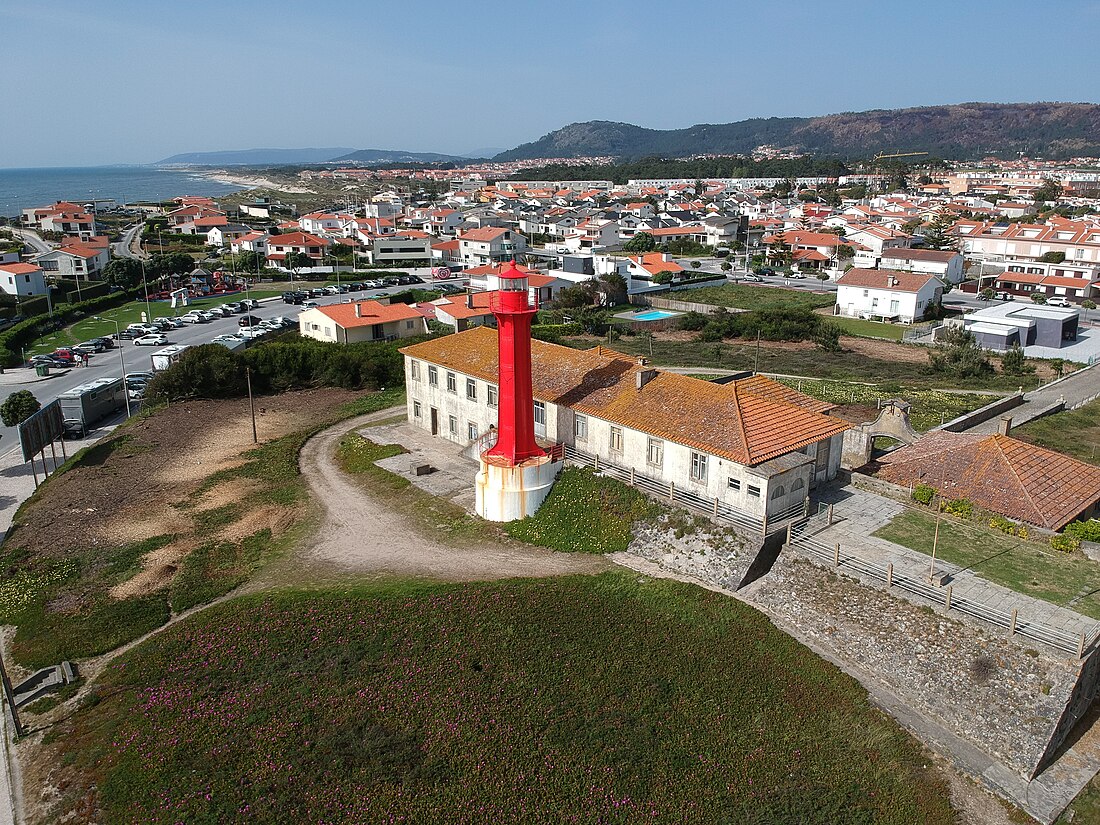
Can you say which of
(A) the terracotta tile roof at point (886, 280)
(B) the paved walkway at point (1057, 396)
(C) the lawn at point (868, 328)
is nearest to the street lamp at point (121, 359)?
(B) the paved walkway at point (1057, 396)

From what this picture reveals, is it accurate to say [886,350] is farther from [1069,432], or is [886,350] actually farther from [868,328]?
[1069,432]

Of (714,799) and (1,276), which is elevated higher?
(1,276)

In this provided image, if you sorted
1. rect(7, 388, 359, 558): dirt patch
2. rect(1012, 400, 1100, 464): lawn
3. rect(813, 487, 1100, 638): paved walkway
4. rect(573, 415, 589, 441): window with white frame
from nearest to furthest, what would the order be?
rect(813, 487, 1100, 638): paved walkway < rect(7, 388, 359, 558): dirt patch < rect(573, 415, 589, 441): window with white frame < rect(1012, 400, 1100, 464): lawn

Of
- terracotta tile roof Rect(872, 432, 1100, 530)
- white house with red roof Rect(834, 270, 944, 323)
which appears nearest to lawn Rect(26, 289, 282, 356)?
white house with red roof Rect(834, 270, 944, 323)

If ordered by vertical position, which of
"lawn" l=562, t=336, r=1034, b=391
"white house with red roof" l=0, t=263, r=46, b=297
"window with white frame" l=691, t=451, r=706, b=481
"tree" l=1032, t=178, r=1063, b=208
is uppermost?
"tree" l=1032, t=178, r=1063, b=208

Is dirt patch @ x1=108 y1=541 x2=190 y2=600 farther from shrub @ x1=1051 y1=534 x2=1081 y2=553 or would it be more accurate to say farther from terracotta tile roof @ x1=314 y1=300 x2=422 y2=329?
terracotta tile roof @ x1=314 y1=300 x2=422 y2=329

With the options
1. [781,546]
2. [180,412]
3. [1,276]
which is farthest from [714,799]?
[1,276]

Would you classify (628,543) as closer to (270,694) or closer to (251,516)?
(270,694)
